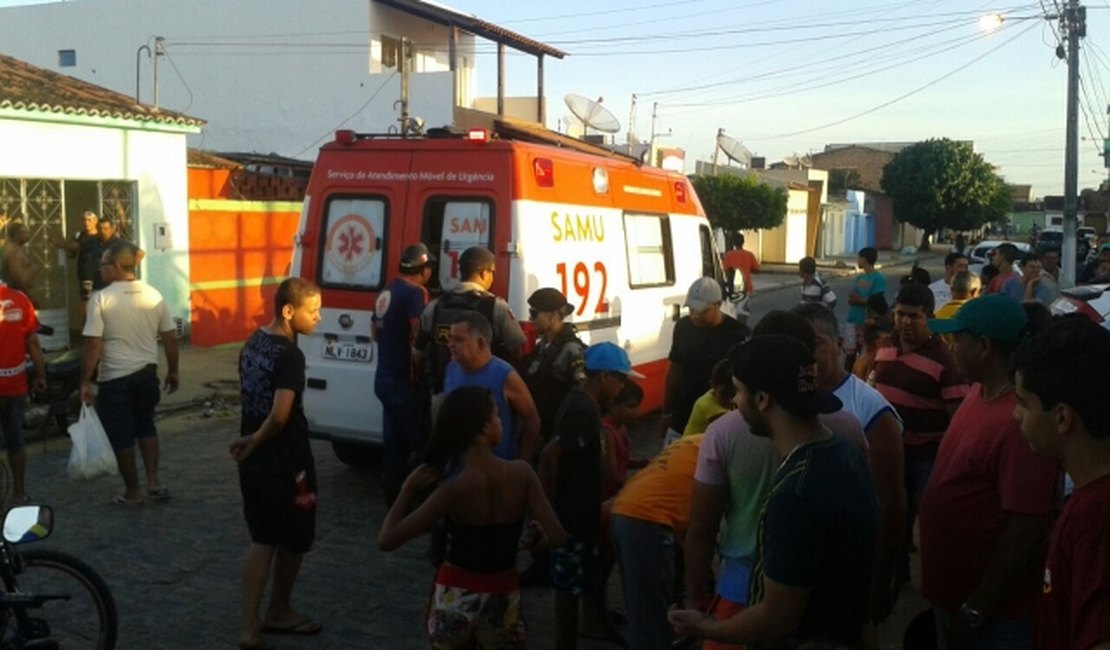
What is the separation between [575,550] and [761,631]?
2.13 metres

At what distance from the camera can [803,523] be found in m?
2.58

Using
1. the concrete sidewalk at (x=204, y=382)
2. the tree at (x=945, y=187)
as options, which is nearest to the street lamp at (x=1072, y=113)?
the concrete sidewalk at (x=204, y=382)

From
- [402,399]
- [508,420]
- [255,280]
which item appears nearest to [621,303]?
[402,399]

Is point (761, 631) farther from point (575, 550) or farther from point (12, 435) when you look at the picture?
point (12, 435)

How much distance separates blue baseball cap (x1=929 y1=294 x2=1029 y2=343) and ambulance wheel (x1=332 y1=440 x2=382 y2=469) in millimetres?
5923

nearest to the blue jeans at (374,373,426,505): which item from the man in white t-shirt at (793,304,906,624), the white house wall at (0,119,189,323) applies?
the man in white t-shirt at (793,304,906,624)

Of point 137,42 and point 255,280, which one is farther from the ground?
point 137,42

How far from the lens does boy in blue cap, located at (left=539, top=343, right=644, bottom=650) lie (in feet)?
15.4

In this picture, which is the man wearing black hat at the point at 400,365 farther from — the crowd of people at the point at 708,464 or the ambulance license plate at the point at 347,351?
the ambulance license plate at the point at 347,351

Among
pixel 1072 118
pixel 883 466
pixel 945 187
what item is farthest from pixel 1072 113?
pixel 945 187

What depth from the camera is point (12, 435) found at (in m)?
7.50

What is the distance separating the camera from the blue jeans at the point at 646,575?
4.26 m

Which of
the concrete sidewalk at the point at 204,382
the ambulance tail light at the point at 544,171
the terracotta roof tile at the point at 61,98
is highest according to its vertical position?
the terracotta roof tile at the point at 61,98

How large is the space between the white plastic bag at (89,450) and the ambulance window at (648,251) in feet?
13.6
